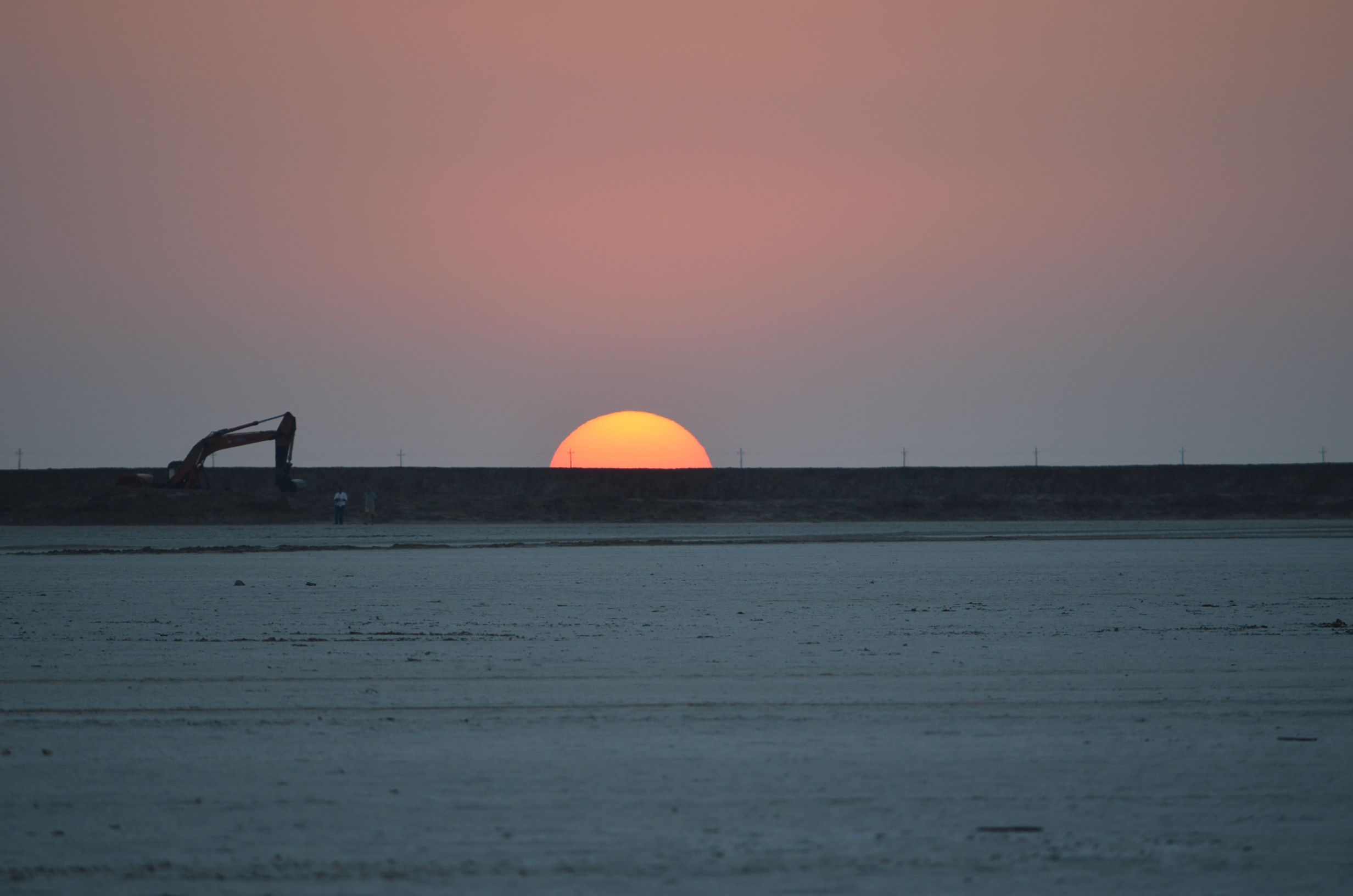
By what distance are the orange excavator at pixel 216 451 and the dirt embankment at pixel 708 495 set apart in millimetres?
1388

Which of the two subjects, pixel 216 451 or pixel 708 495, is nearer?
pixel 216 451

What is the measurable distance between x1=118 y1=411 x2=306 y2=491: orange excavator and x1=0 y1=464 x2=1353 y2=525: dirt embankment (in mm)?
1388

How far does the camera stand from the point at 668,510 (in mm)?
72875

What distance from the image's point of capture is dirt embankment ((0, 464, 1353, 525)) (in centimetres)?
6475

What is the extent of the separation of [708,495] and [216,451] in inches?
1560

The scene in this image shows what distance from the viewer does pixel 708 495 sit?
306 feet

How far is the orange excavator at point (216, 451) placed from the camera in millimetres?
60062

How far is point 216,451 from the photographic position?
64188 mm

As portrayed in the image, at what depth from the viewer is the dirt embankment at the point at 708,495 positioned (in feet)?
212

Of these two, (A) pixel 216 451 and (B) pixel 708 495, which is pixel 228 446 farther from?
(B) pixel 708 495

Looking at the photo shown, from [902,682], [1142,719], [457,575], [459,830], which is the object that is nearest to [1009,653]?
[902,682]

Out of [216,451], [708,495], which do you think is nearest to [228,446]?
[216,451]

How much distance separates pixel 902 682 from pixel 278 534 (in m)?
41.6

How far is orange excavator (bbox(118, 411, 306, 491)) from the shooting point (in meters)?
60.1
